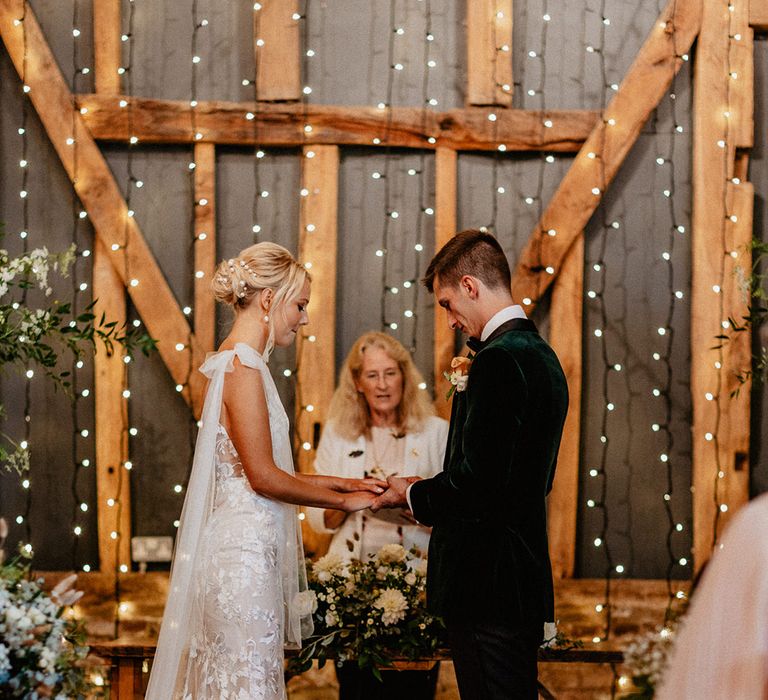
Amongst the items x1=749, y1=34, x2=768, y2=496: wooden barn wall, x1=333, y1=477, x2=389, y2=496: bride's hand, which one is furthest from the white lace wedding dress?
x1=749, y1=34, x2=768, y2=496: wooden barn wall

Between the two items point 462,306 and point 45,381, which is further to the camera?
point 45,381

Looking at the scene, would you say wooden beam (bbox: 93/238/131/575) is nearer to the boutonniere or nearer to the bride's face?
the bride's face

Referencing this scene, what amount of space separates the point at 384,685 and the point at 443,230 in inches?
82.9

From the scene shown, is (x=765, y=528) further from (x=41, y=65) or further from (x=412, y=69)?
(x=41, y=65)

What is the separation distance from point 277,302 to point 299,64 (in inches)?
77.8

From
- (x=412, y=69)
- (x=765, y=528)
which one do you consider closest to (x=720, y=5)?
(x=412, y=69)

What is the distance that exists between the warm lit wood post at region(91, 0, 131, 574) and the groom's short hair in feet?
7.27

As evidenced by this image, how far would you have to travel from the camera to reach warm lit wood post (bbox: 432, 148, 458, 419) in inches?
180

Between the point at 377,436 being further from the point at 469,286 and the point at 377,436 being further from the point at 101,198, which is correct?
the point at 101,198

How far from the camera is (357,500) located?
3244mm

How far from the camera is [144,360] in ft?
15.3

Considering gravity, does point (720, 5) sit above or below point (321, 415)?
above

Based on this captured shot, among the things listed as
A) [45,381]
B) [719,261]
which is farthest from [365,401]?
[719,261]

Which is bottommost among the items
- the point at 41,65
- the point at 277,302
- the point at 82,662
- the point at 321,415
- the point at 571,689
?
the point at 571,689
